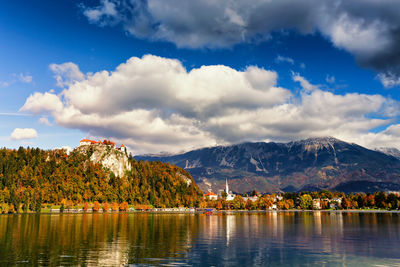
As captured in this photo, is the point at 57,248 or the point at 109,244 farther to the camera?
the point at 109,244

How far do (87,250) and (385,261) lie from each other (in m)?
57.0

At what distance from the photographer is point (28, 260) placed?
5616 cm

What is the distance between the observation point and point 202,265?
180ft

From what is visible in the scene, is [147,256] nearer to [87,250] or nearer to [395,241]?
[87,250]

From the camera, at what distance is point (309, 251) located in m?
70.6

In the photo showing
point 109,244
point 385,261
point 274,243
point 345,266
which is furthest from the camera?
point 274,243

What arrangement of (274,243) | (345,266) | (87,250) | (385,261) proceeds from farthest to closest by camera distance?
(274,243)
(87,250)
(385,261)
(345,266)

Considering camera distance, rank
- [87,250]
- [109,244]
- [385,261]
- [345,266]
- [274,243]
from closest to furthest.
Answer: [345,266]
[385,261]
[87,250]
[109,244]
[274,243]

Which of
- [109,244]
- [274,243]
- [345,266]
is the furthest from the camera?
[274,243]

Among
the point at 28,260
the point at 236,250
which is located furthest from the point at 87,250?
the point at 236,250

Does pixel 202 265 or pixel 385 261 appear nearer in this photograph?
pixel 202 265

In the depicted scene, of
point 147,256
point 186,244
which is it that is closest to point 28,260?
point 147,256

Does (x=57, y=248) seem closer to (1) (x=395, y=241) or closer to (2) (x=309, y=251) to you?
(2) (x=309, y=251)

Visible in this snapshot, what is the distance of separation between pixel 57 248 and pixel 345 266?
56.3 m
